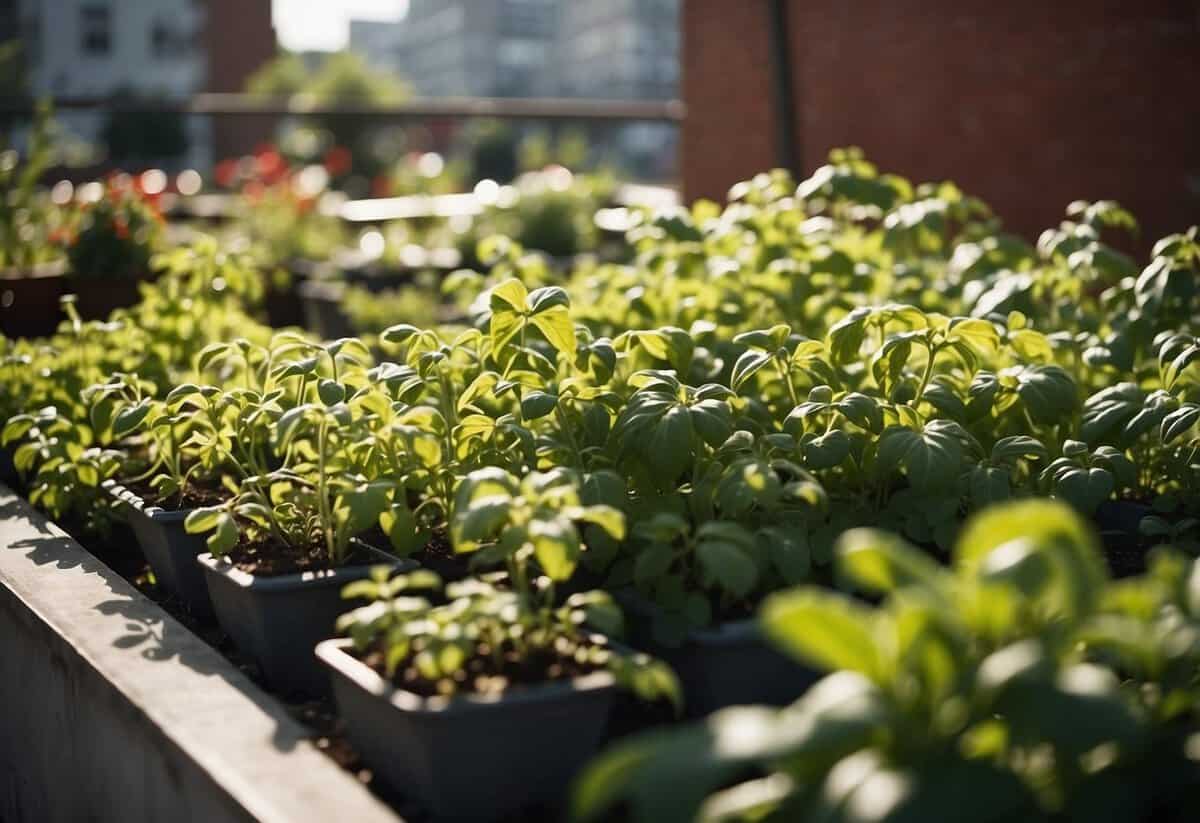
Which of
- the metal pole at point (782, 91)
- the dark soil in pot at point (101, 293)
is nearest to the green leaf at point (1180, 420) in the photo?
the dark soil in pot at point (101, 293)

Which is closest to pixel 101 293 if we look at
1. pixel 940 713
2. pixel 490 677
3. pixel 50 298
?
pixel 50 298

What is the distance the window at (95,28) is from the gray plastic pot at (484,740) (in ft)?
180

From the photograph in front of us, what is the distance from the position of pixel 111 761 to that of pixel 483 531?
0.71 meters

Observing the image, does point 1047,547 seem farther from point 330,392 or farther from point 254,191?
point 254,191

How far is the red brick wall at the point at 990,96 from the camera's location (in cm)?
555

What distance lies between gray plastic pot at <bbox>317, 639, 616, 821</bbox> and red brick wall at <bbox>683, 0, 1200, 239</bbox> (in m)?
4.54

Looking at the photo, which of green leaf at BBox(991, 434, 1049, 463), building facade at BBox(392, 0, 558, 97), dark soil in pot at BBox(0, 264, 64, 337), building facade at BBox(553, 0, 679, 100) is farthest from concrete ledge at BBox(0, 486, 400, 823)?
building facade at BBox(392, 0, 558, 97)

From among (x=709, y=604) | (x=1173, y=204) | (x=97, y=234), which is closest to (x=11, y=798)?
(x=709, y=604)

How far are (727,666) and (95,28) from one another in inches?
2184

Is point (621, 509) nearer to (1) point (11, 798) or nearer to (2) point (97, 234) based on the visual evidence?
(1) point (11, 798)

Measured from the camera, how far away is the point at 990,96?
247 inches

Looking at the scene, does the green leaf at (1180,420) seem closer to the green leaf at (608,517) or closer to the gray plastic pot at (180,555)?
the green leaf at (608,517)

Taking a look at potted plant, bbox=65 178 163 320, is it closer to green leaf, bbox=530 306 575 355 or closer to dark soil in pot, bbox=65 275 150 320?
dark soil in pot, bbox=65 275 150 320

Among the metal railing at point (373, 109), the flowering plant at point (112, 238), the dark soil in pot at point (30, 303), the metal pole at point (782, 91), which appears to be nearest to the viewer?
the dark soil in pot at point (30, 303)
